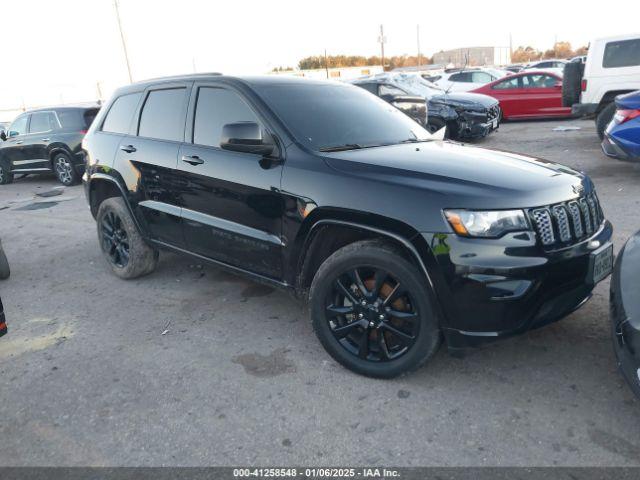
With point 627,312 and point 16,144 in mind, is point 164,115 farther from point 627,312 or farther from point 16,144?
point 16,144

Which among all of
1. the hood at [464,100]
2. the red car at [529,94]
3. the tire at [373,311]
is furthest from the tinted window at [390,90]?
the tire at [373,311]

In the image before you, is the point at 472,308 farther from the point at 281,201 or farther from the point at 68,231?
the point at 68,231

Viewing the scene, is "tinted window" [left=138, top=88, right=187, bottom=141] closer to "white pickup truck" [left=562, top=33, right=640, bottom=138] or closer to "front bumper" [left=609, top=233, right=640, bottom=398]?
"front bumper" [left=609, top=233, right=640, bottom=398]

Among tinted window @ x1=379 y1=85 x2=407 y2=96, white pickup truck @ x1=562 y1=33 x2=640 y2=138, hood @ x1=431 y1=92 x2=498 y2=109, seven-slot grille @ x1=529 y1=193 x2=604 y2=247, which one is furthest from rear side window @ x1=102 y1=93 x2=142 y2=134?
white pickup truck @ x1=562 y1=33 x2=640 y2=138

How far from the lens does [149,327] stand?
3.85 m

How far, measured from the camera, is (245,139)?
3.18 m

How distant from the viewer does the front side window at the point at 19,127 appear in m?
11.5

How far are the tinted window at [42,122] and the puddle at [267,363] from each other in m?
9.79

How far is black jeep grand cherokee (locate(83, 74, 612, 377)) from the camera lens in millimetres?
2545

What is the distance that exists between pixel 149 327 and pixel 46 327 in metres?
0.83

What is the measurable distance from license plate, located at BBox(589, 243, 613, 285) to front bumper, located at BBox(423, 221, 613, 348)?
0.19 feet

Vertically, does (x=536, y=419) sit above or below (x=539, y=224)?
below

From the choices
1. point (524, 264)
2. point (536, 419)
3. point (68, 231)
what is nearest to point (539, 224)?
point (524, 264)

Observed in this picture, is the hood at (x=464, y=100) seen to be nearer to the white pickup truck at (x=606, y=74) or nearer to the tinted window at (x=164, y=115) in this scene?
the white pickup truck at (x=606, y=74)
